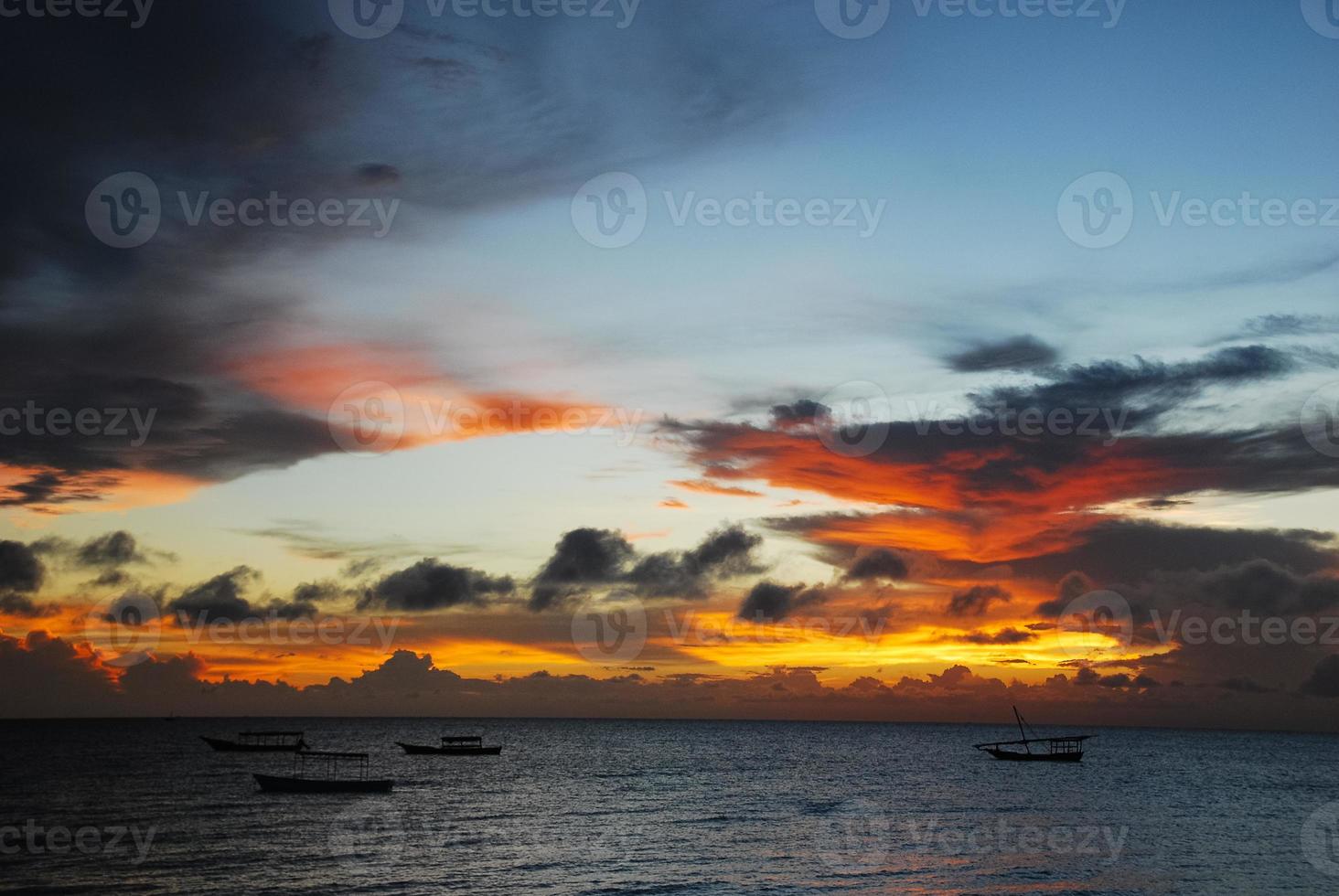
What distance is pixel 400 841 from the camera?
7319cm

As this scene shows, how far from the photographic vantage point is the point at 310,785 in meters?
100

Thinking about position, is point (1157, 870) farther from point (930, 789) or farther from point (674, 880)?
point (930, 789)

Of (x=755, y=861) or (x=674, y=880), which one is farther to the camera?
(x=755, y=861)

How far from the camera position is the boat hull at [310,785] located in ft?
327

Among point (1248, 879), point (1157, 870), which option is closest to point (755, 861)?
point (1157, 870)

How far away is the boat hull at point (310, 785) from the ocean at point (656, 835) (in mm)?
2529

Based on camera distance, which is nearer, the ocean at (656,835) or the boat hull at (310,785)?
the ocean at (656,835)

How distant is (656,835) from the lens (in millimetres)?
78938

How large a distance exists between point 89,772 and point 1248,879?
13732cm

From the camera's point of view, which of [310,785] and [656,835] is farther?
[310,785]

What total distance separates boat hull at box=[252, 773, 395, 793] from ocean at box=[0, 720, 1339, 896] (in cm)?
253

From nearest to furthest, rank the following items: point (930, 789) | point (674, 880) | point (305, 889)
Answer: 1. point (305, 889)
2. point (674, 880)
3. point (930, 789)

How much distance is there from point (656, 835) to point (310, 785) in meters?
41.2

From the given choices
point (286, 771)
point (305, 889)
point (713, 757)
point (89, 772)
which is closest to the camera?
point (305, 889)
